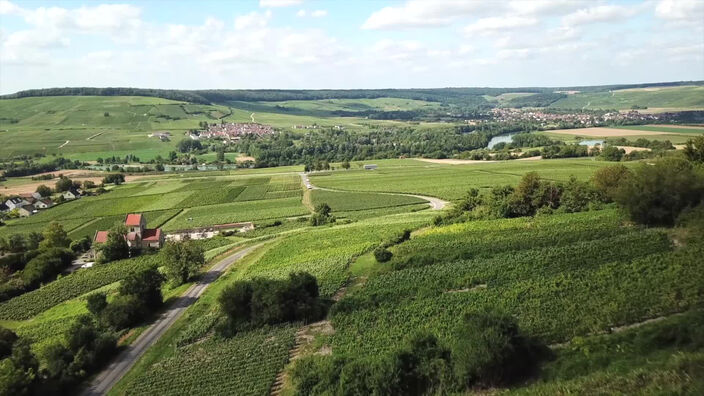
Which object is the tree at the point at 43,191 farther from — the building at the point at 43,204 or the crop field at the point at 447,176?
the crop field at the point at 447,176

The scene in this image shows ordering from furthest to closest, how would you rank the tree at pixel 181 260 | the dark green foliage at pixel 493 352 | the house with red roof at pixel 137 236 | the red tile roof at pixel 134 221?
1. the red tile roof at pixel 134 221
2. the house with red roof at pixel 137 236
3. the tree at pixel 181 260
4. the dark green foliage at pixel 493 352

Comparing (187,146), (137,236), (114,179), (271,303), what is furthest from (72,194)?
(271,303)

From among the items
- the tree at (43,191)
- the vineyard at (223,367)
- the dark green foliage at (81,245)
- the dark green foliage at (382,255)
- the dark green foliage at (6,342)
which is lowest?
the dark green foliage at (81,245)

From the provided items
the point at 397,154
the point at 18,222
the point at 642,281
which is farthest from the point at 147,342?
the point at 397,154

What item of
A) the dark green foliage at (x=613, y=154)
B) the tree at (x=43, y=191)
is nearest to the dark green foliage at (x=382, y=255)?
the dark green foliage at (x=613, y=154)

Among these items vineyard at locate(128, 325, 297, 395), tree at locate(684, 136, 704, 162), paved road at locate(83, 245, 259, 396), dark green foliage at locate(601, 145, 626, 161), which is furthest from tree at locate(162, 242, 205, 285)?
dark green foliage at locate(601, 145, 626, 161)

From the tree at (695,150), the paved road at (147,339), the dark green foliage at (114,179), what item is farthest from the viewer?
the dark green foliage at (114,179)

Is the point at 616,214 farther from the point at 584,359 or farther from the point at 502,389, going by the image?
the point at 502,389

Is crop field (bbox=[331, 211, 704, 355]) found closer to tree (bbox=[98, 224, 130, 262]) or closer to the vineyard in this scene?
the vineyard
